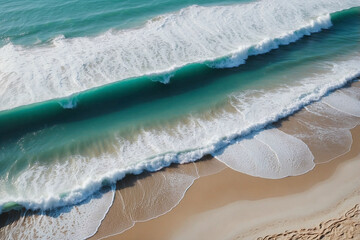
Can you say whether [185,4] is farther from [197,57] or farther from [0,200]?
[0,200]

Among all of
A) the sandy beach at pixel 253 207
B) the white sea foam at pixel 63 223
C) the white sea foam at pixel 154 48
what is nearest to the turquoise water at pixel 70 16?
the white sea foam at pixel 154 48

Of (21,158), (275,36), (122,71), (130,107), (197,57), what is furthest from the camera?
(275,36)

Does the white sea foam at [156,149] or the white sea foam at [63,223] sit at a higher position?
the white sea foam at [156,149]

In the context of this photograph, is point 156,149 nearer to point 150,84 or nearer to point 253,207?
point 253,207

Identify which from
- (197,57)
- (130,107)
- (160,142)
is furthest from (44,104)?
Result: (197,57)

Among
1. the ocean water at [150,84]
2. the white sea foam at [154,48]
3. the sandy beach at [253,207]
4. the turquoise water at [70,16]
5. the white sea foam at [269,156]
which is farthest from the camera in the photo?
the turquoise water at [70,16]

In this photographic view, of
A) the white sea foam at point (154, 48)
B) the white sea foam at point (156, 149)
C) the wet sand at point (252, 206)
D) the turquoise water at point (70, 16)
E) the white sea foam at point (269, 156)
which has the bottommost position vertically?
the wet sand at point (252, 206)

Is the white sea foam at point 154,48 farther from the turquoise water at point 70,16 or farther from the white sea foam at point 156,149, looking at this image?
the white sea foam at point 156,149
